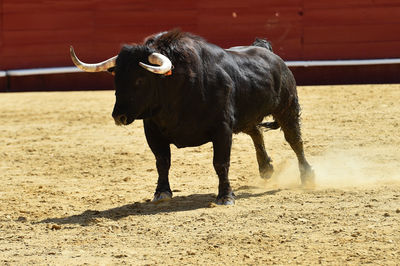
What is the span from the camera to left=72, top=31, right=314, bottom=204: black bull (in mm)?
5199

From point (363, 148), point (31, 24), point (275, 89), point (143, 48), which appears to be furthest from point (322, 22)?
point (143, 48)

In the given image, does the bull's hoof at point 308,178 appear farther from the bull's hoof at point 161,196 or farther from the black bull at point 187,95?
the bull's hoof at point 161,196

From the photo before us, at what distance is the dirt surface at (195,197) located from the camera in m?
4.22

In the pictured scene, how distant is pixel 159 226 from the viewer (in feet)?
15.8

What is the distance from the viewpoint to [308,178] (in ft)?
20.5

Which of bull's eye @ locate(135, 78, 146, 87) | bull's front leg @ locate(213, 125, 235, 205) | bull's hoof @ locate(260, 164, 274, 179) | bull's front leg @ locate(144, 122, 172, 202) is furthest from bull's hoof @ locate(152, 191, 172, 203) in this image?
bull's hoof @ locate(260, 164, 274, 179)

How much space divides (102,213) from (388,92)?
19.7 feet

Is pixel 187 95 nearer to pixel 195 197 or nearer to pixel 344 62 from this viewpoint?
pixel 195 197

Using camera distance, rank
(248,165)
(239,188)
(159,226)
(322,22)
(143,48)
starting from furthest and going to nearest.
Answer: (322,22) < (248,165) < (239,188) < (143,48) < (159,226)

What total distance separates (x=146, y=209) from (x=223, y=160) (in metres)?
0.57

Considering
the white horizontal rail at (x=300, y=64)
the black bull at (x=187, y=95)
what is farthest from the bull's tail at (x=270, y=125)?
the white horizontal rail at (x=300, y=64)

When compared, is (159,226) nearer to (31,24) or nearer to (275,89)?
(275,89)

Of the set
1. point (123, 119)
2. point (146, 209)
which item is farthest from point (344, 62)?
point (123, 119)

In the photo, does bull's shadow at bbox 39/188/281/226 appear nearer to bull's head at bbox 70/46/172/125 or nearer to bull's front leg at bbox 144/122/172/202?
bull's front leg at bbox 144/122/172/202
